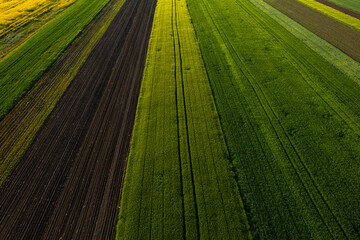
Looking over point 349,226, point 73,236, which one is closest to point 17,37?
point 73,236

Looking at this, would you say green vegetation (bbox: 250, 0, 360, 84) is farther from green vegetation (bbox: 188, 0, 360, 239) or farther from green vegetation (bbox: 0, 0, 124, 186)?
green vegetation (bbox: 0, 0, 124, 186)

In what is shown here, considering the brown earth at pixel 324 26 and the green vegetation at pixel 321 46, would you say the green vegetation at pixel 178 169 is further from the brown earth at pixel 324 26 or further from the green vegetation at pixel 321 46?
the brown earth at pixel 324 26

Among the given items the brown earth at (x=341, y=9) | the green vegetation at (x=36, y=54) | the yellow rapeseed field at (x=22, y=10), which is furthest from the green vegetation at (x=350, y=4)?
the yellow rapeseed field at (x=22, y=10)

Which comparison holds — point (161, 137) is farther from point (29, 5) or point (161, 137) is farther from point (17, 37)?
point (29, 5)

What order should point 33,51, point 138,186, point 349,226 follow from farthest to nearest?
1. point 33,51
2. point 138,186
3. point 349,226

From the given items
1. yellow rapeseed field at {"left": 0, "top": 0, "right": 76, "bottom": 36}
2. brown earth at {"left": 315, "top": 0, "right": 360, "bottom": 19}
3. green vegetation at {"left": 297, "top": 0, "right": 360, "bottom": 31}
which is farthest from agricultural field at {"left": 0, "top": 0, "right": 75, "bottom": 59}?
brown earth at {"left": 315, "top": 0, "right": 360, "bottom": 19}

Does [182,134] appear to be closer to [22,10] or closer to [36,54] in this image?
[36,54]

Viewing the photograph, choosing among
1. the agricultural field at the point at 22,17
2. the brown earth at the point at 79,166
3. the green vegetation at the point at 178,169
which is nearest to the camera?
the green vegetation at the point at 178,169
